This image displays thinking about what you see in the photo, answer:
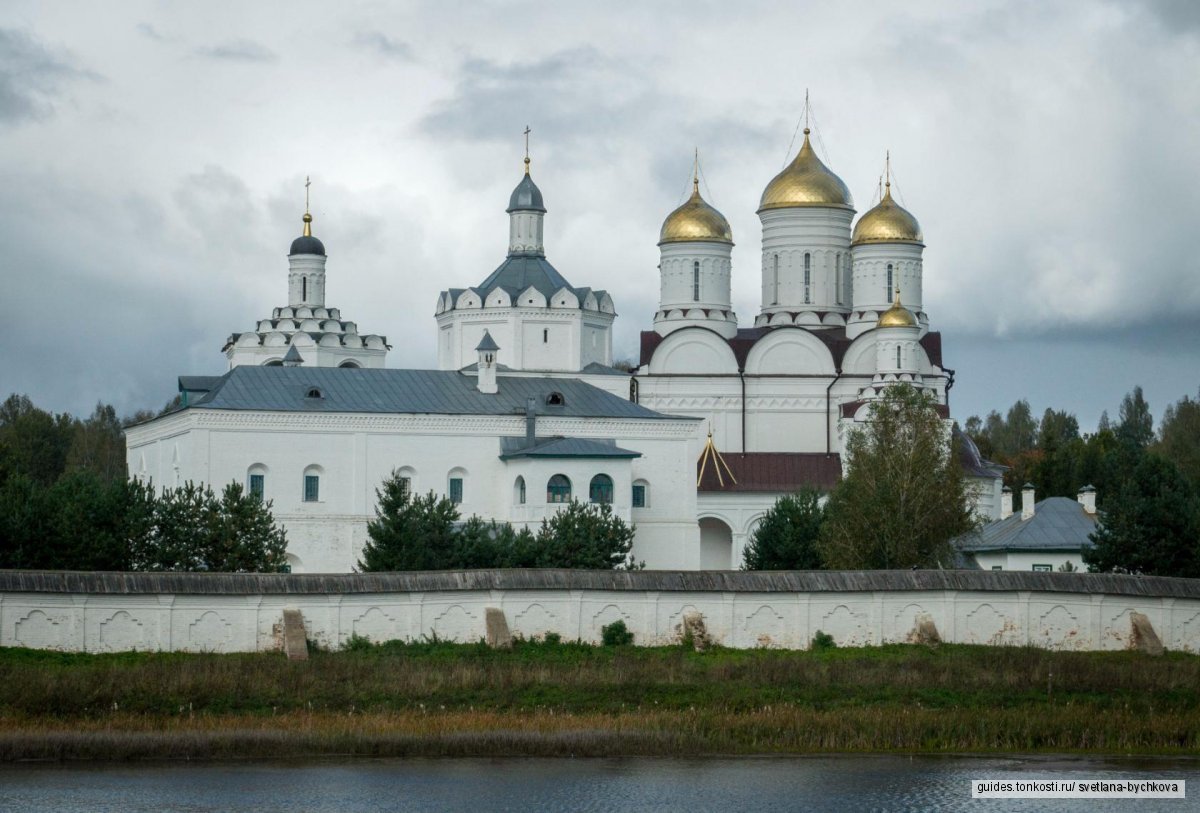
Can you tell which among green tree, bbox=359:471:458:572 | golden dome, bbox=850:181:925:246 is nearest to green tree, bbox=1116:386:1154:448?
golden dome, bbox=850:181:925:246

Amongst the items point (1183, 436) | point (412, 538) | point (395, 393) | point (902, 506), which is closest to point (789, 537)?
point (902, 506)

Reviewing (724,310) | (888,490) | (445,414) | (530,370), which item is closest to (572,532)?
(888,490)

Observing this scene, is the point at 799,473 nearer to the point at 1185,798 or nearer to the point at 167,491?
the point at 167,491

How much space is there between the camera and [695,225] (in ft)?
160

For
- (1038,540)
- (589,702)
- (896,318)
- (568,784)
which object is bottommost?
(568,784)

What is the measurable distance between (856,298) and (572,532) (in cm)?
1633

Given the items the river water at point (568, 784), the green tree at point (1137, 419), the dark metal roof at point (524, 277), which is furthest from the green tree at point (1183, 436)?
the river water at point (568, 784)

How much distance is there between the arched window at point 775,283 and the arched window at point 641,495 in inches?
350

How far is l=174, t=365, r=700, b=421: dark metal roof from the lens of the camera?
4031 cm

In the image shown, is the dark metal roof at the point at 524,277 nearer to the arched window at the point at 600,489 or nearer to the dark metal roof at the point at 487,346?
the dark metal roof at the point at 487,346

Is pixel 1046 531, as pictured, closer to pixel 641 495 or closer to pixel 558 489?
pixel 641 495

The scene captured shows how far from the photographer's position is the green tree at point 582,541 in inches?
1323

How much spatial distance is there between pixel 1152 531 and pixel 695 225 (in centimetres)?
1846

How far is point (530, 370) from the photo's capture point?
4531 cm
